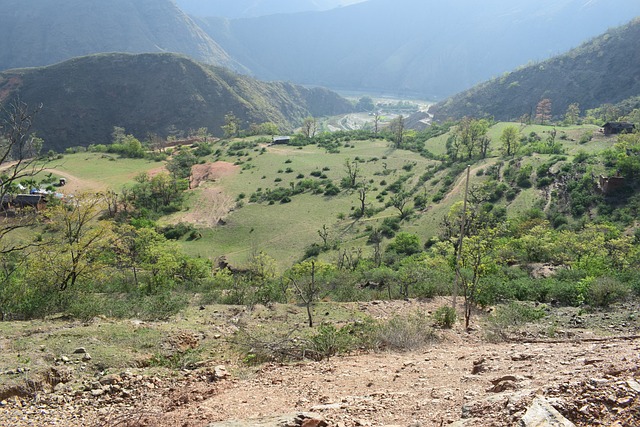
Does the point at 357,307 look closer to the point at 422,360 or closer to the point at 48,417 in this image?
the point at 422,360

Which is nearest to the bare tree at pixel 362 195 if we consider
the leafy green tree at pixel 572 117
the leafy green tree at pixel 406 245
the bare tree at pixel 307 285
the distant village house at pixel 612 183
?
the leafy green tree at pixel 406 245

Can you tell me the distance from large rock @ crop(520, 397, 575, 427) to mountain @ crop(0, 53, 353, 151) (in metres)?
128

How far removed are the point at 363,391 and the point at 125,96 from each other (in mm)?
142664

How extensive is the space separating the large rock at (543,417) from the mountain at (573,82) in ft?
445

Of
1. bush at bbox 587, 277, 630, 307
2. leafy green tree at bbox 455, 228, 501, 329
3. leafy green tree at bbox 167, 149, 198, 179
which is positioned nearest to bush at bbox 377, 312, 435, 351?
leafy green tree at bbox 455, 228, 501, 329

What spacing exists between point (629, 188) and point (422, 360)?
4387 centimetres

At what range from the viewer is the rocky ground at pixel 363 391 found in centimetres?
620

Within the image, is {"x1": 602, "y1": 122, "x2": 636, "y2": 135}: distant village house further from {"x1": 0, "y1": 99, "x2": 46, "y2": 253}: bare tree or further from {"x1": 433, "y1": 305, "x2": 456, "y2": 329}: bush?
{"x1": 0, "y1": 99, "x2": 46, "y2": 253}: bare tree

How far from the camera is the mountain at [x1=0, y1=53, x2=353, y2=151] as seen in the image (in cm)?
12100

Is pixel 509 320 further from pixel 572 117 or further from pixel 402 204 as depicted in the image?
pixel 572 117

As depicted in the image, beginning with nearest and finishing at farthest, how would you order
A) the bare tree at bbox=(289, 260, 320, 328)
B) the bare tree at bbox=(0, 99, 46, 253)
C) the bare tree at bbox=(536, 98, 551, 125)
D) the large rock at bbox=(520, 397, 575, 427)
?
the large rock at bbox=(520, 397, 575, 427) < the bare tree at bbox=(0, 99, 46, 253) < the bare tree at bbox=(289, 260, 320, 328) < the bare tree at bbox=(536, 98, 551, 125)

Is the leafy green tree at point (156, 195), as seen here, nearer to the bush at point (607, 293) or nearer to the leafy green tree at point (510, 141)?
the leafy green tree at point (510, 141)

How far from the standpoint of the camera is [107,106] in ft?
422

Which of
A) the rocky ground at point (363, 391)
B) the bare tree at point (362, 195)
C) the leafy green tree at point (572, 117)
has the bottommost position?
the bare tree at point (362, 195)
